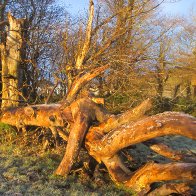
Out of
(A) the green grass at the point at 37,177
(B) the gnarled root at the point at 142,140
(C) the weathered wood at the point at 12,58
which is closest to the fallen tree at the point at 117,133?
(B) the gnarled root at the point at 142,140

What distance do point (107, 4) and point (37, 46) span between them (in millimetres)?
5539

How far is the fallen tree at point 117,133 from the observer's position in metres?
5.52

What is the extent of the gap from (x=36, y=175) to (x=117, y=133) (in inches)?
70.1

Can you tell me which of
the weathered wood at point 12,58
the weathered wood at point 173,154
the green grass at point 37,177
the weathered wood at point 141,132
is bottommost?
the green grass at point 37,177

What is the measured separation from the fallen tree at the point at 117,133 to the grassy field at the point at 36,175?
12.1 inches

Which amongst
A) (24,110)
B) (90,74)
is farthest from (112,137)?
(24,110)

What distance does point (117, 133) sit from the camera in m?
6.12

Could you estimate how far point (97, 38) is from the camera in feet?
39.5

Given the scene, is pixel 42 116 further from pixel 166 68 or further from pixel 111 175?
pixel 166 68

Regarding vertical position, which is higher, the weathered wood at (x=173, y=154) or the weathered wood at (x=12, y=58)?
the weathered wood at (x=12, y=58)

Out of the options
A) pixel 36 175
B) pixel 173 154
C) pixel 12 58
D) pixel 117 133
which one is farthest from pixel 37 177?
pixel 12 58

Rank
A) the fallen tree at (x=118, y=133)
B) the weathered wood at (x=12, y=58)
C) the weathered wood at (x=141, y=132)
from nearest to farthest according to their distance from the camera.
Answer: the weathered wood at (x=141, y=132), the fallen tree at (x=118, y=133), the weathered wood at (x=12, y=58)

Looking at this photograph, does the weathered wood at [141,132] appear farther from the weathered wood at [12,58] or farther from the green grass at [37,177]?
the weathered wood at [12,58]

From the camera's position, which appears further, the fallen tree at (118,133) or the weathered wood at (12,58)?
the weathered wood at (12,58)
